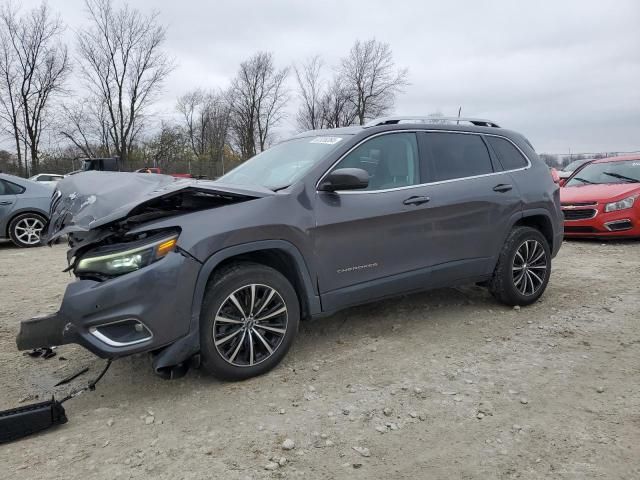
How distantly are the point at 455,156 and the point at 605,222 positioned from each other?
214 inches

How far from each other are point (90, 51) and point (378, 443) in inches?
1574

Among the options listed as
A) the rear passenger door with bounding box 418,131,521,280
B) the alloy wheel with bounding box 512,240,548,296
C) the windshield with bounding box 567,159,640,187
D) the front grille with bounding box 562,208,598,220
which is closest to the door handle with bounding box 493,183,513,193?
the rear passenger door with bounding box 418,131,521,280

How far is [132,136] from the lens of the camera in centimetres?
3859

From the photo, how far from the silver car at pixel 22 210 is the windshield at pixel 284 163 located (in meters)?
6.67

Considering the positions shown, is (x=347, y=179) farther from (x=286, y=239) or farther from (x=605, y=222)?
(x=605, y=222)

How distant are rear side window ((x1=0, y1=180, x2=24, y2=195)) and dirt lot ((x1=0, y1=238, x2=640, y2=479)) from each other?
5.63 metres

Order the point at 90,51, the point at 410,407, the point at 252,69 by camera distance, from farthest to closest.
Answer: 1. the point at 252,69
2. the point at 90,51
3. the point at 410,407

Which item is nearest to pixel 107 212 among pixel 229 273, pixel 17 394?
pixel 229 273

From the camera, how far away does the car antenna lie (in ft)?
8.79

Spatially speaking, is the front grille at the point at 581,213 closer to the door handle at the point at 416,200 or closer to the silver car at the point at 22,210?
the door handle at the point at 416,200

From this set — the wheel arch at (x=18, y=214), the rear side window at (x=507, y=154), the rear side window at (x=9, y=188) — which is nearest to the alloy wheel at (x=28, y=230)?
the wheel arch at (x=18, y=214)

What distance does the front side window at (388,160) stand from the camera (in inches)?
153

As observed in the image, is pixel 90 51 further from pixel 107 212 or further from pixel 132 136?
pixel 107 212

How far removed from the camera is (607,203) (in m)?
8.44
